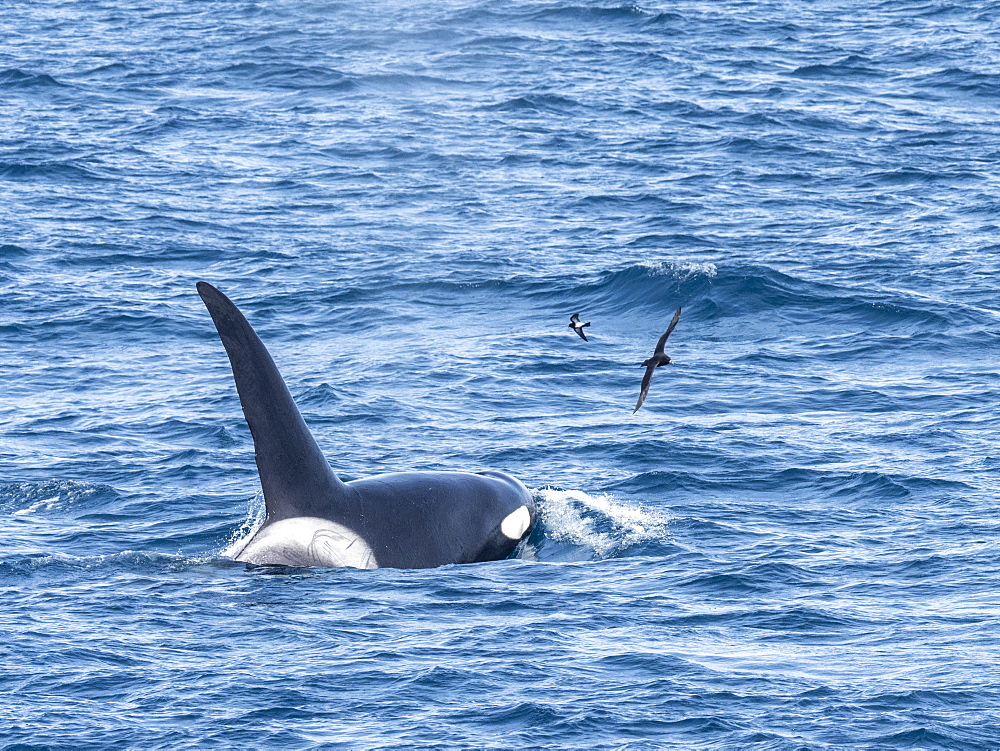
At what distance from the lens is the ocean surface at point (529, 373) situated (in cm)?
1596

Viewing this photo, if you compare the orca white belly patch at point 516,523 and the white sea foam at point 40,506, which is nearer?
the orca white belly patch at point 516,523

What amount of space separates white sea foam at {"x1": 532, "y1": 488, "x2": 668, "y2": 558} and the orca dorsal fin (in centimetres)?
340

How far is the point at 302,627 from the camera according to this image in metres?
17.2

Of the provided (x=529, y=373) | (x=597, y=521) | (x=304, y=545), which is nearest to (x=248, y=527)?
(x=304, y=545)

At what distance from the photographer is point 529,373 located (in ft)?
93.5

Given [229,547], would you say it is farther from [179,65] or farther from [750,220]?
[179,65]

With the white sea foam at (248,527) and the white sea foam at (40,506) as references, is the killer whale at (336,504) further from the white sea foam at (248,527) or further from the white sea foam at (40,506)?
the white sea foam at (40,506)

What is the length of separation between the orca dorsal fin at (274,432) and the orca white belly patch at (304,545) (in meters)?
0.12

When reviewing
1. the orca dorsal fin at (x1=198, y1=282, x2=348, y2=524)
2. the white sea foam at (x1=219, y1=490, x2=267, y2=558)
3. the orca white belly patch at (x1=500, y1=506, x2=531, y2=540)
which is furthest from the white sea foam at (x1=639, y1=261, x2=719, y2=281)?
the orca dorsal fin at (x1=198, y1=282, x2=348, y2=524)

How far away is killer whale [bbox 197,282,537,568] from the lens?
17516mm

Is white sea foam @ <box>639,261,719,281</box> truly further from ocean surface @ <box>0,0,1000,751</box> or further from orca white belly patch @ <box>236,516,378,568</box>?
orca white belly patch @ <box>236,516,378,568</box>

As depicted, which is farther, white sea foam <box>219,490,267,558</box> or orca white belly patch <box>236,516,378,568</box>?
white sea foam <box>219,490,267,558</box>

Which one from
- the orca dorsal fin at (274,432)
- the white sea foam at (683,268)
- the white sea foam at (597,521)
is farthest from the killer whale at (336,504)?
the white sea foam at (683,268)

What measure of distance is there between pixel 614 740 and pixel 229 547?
665 centimetres
